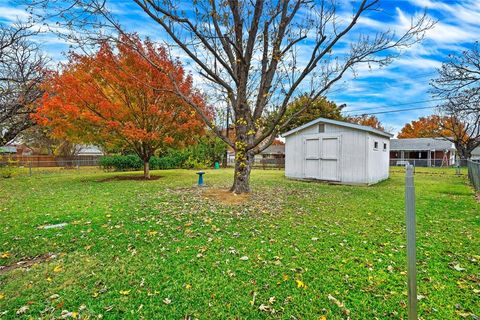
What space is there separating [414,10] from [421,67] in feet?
31.0

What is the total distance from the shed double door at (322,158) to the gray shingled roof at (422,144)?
2875 cm

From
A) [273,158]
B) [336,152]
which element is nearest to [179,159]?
[273,158]

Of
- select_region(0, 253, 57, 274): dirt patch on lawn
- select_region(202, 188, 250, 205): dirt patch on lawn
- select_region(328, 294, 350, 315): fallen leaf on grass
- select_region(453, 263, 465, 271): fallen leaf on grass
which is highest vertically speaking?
select_region(202, 188, 250, 205): dirt patch on lawn

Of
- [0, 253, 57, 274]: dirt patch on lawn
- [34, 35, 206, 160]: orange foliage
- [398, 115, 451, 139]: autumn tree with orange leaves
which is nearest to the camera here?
[0, 253, 57, 274]: dirt patch on lawn

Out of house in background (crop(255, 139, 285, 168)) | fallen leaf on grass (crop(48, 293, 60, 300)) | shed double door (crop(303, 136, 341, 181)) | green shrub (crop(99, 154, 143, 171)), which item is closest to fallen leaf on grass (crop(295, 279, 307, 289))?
fallen leaf on grass (crop(48, 293, 60, 300))

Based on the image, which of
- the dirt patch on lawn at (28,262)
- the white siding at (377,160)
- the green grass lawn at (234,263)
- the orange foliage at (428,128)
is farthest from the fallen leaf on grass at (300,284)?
the orange foliage at (428,128)

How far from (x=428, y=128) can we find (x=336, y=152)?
3682 centimetres

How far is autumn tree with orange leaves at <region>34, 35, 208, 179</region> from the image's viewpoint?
405 inches

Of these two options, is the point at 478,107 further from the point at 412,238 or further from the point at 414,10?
the point at 412,238

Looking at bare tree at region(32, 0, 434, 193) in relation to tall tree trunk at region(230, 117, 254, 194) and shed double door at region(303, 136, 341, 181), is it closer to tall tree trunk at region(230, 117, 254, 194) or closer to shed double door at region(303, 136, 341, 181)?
tall tree trunk at region(230, 117, 254, 194)

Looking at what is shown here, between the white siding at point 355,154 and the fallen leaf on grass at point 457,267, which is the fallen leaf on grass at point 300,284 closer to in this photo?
the fallen leaf on grass at point 457,267

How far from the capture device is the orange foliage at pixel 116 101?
10273mm

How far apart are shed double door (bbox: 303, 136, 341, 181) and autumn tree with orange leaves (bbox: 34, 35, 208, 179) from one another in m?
5.91

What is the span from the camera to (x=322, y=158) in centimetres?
1193
